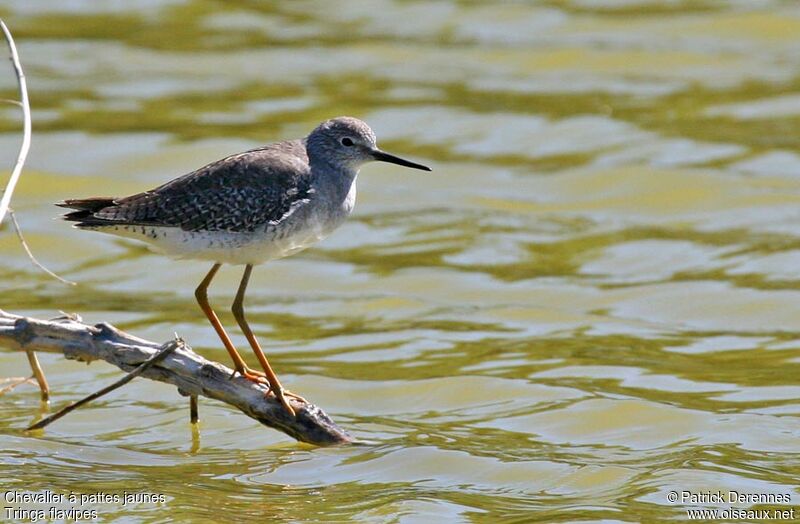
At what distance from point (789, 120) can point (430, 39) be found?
5.49 meters

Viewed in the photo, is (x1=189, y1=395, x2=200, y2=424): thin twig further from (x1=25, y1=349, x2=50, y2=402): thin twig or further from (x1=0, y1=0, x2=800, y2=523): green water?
(x1=25, y1=349, x2=50, y2=402): thin twig

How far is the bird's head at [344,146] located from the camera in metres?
9.91

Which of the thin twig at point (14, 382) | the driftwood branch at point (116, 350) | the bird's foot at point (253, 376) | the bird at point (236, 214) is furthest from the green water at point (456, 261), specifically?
the bird at point (236, 214)

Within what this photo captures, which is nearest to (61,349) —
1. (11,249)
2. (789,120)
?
(11,249)

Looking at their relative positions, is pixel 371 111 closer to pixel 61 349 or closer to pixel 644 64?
pixel 644 64

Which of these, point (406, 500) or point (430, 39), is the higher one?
point (430, 39)

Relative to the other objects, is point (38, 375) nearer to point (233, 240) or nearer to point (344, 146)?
point (233, 240)

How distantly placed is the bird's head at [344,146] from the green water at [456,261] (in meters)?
2.01

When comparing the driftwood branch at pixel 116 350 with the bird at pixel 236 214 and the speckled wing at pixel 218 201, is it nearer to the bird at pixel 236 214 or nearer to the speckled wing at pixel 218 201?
the bird at pixel 236 214

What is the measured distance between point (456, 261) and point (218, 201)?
213 inches

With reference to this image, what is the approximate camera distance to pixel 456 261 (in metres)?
14.4

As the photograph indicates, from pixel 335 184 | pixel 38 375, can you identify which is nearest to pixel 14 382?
pixel 38 375

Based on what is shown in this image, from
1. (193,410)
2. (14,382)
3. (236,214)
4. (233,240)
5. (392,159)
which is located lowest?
(14,382)

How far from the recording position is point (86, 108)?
18219 millimetres
